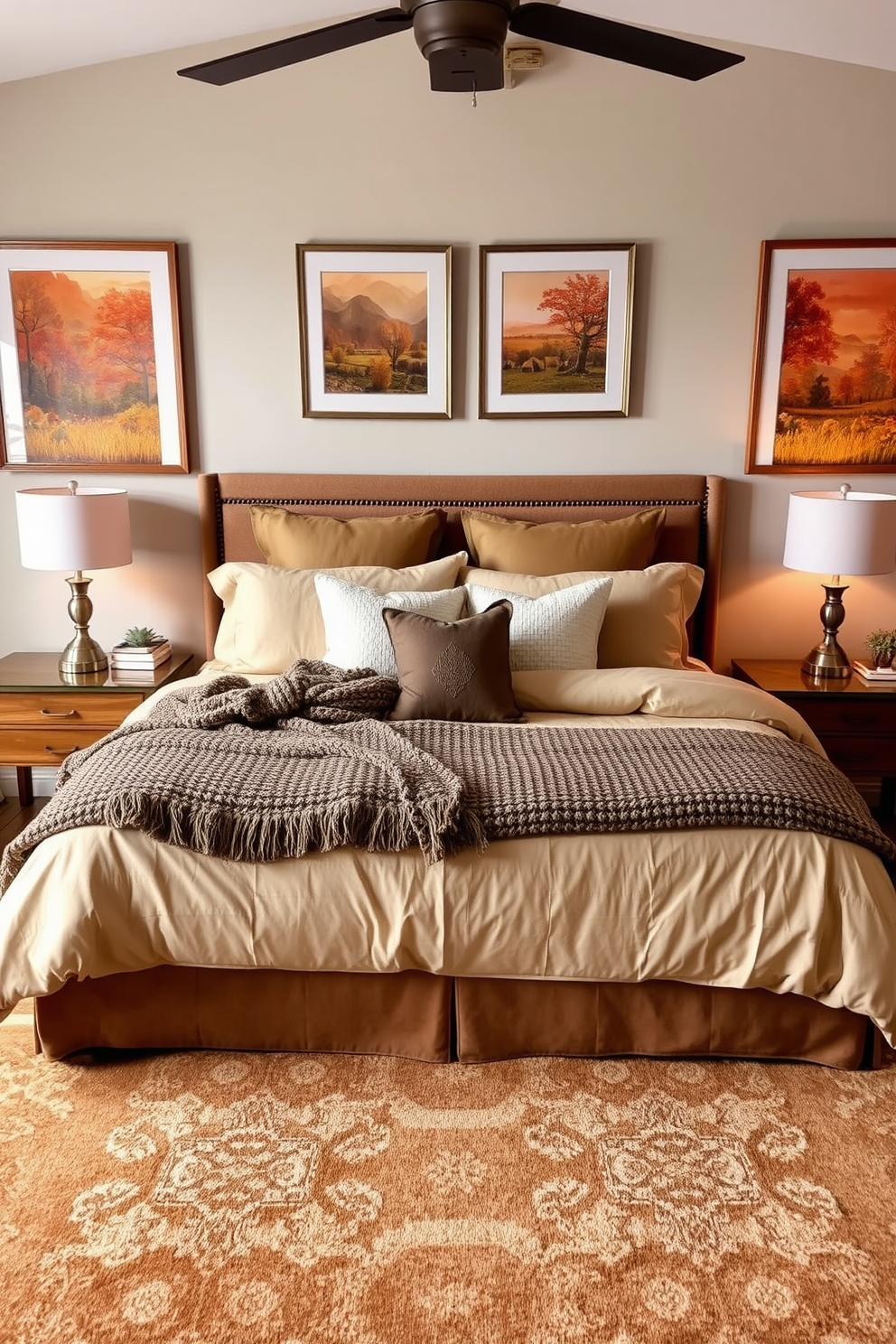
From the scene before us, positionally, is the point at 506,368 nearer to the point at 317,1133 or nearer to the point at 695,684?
the point at 695,684

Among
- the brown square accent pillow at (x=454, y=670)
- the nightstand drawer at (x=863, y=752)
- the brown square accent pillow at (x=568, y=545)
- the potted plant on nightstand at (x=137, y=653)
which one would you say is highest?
the brown square accent pillow at (x=568, y=545)

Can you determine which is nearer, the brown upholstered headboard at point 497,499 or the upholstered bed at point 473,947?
the upholstered bed at point 473,947

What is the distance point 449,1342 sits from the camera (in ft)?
5.46

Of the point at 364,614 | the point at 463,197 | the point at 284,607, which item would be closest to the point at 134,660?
the point at 284,607

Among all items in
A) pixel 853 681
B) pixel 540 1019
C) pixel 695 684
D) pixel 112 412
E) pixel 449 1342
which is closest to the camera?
pixel 449 1342

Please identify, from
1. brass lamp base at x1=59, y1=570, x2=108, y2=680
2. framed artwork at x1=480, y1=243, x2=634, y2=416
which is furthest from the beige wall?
brass lamp base at x1=59, y1=570, x2=108, y2=680

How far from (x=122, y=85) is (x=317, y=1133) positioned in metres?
3.46

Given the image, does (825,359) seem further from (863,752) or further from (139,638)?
(139,638)

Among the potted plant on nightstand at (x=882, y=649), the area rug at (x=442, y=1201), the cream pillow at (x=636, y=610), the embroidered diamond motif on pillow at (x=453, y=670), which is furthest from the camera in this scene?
the potted plant on nightstand at (x=882, y=649)

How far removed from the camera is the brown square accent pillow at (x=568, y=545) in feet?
11.9

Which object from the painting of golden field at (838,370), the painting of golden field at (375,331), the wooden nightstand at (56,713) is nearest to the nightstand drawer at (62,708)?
the wooden nightstand at (56,713)

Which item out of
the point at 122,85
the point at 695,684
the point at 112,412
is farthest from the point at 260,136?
the point at 695,684

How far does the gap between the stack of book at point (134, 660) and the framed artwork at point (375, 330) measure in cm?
106

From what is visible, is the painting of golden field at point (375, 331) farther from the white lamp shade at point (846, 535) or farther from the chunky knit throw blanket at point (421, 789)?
the chunky knit throw blanket at point (421, 789)
